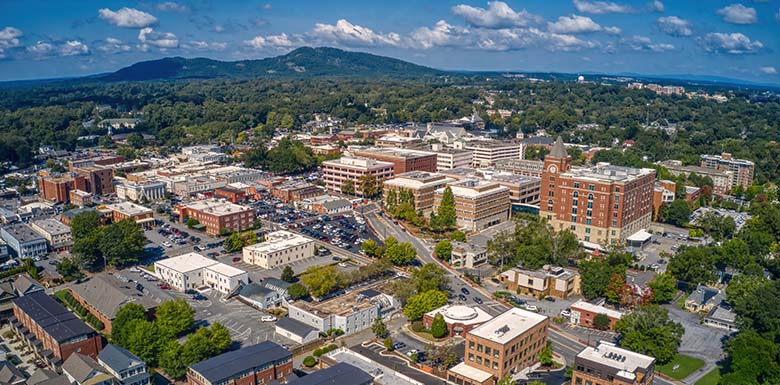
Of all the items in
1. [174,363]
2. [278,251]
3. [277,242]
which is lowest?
[174,363]

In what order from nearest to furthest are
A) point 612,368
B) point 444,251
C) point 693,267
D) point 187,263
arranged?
1. point 612,368
2. point 693,267
3. point 187,263
4. point 444,251

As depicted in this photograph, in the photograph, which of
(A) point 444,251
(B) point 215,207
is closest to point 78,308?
(B) point 215,207

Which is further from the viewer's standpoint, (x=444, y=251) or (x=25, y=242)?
(x=25, y=242)

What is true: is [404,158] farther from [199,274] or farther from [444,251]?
[199,274]

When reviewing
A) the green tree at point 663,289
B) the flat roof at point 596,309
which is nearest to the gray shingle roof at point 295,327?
the flat roof at point 596,309

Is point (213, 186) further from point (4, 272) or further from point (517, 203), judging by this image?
point (517, 203)

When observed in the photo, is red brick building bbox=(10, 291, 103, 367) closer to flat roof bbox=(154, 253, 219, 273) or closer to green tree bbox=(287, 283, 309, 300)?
flat roof bbox=(154, 253, 219, 273)

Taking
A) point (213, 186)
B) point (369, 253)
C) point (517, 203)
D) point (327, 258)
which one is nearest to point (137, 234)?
point (327, 258)
